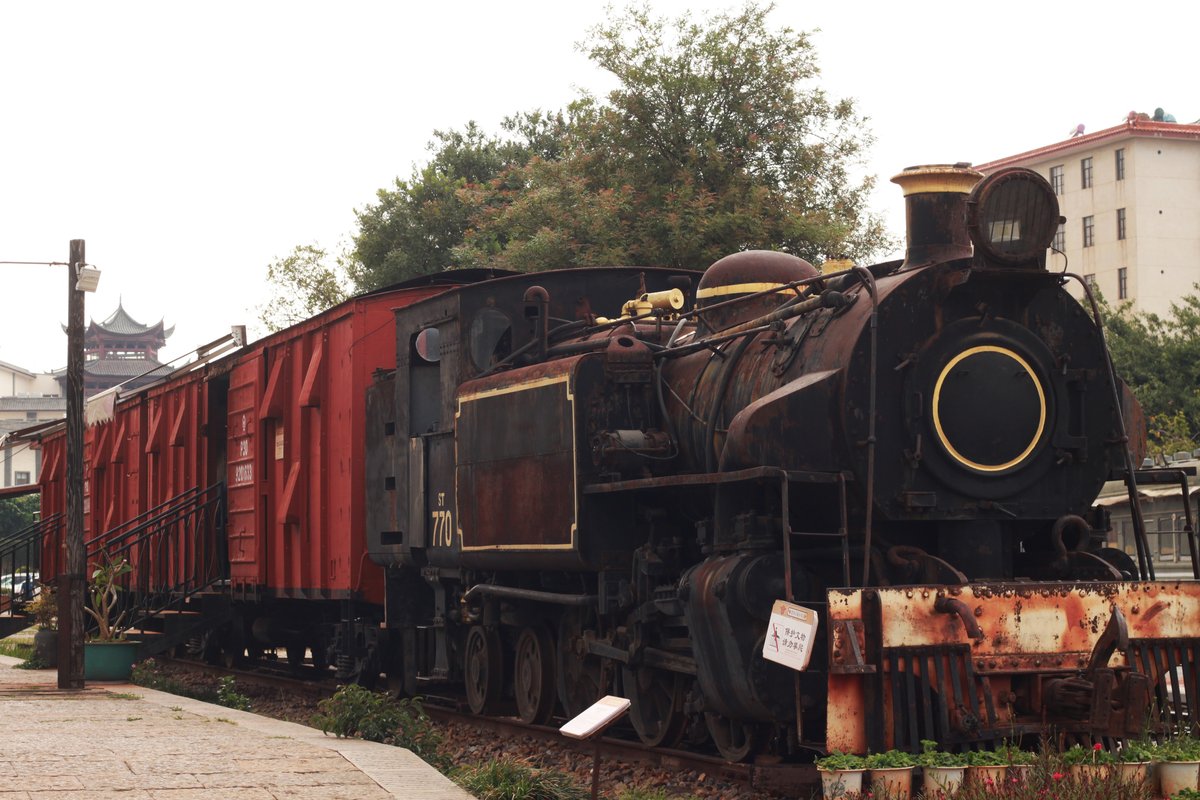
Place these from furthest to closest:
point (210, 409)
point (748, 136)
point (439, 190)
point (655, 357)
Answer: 1. point (439, 190)
2. point (748, 136)
3. point (210, 409)
4. point (655, 357)

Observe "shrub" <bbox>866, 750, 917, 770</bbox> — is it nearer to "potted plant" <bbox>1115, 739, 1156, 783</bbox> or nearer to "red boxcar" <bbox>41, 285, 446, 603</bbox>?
"potted plant" <bbox>1115, 739, 1156, 783</bbox>

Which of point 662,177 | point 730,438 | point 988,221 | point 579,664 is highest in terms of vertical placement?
point 662,177

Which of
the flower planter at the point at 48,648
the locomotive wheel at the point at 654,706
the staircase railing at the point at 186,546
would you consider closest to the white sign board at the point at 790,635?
the locomotive wheel at the point at 654,706

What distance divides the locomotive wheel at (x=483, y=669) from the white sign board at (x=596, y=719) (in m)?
4.16

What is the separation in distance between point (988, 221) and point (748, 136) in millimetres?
17503

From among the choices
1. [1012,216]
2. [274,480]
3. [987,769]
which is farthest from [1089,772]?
[274,480]

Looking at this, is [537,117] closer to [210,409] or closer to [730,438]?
[210,409]

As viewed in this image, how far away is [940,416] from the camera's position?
777 centimetres

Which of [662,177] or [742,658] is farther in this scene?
[662,177]

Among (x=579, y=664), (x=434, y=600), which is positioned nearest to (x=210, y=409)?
(x=434, y=600)

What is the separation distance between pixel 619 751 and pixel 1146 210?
167ft

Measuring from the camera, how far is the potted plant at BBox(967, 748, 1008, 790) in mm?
6801

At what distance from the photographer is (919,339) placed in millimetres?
7805

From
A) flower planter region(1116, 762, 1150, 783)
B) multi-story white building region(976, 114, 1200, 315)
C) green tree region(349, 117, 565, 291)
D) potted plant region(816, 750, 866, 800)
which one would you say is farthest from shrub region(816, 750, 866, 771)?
multi-story white building region(976, 114, 1200, 315)
